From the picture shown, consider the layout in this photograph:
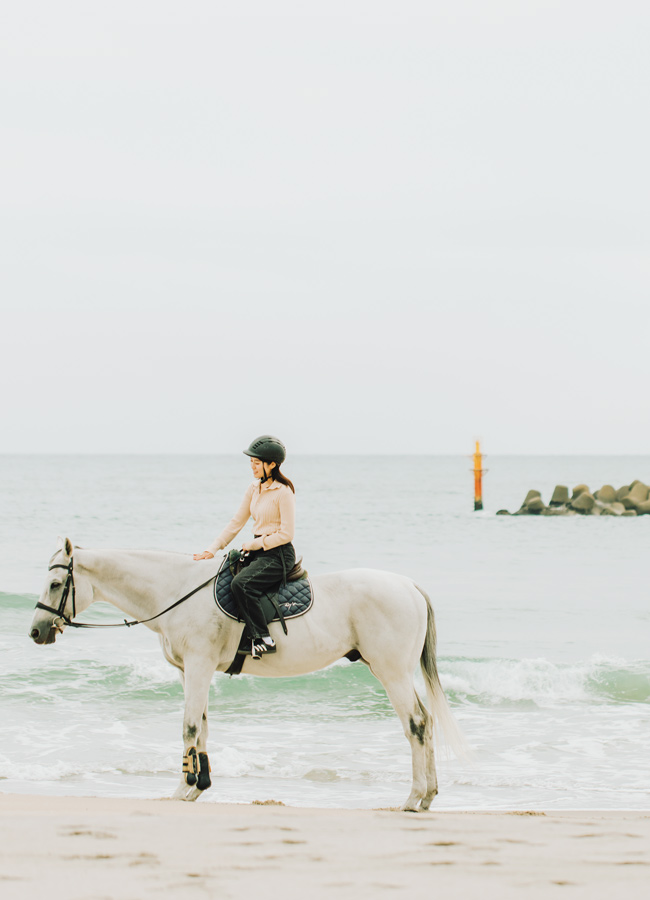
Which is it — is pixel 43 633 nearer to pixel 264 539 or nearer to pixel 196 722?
pixel 196 722

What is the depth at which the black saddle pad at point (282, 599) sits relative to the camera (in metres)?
5.01

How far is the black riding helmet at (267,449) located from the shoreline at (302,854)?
1960mm

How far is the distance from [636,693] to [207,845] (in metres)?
7.81

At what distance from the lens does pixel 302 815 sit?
14.4 ft

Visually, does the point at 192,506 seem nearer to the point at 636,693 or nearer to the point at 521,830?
the point at 636,693

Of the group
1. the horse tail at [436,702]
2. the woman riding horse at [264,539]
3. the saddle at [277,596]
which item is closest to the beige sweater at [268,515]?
the woman riding horse at [264,539]

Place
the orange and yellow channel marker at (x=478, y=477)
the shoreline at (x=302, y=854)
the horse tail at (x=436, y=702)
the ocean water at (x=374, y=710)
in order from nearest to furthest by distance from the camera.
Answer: the shoreline at (x=302, y=854)
the horse tail at (x=436, y=702)
the ocean water at (x=374, y=710)
the orange and yellow channel marker at (x=478, y=477)

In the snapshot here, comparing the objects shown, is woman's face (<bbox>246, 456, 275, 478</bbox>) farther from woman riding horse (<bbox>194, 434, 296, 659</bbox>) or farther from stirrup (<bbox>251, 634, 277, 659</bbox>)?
stirrup (<bbox>251, 634, 277, 659</bbox>)

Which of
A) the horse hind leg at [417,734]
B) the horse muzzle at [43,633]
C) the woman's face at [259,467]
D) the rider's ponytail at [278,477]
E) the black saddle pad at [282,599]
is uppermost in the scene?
the woman's face at [259,467]

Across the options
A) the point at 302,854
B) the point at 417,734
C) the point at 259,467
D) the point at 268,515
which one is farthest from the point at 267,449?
the point at 302,854

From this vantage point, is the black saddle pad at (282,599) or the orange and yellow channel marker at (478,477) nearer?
the black saddle pad at (282,599)

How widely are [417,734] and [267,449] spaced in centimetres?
193

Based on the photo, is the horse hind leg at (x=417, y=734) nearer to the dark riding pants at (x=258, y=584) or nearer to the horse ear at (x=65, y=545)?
the dark riding pants at (x=258, y=584)

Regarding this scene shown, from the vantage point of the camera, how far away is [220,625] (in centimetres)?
505
